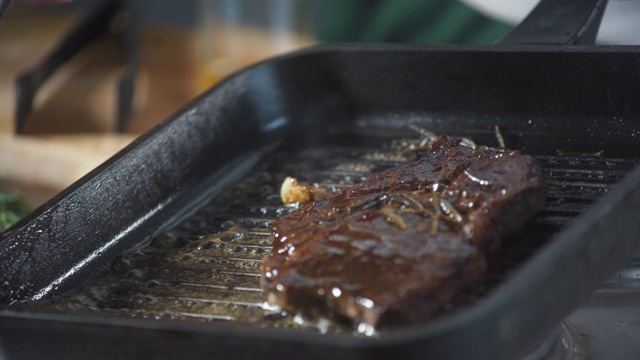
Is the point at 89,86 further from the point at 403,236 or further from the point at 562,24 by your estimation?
the point at 403,236

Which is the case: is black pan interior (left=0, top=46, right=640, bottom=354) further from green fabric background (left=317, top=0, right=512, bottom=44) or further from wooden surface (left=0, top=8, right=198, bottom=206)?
green fabric background (left=317, top=0, right=512, bottom=44)

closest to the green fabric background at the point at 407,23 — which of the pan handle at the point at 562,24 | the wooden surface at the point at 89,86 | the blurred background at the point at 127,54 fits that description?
the blurred background at the point at 127,54

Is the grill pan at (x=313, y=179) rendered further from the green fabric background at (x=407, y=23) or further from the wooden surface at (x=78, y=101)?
the green fabric background at (x=407, y=23)

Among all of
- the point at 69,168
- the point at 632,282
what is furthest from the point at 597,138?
the point at 69,168

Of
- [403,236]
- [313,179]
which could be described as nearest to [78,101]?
[313,179]

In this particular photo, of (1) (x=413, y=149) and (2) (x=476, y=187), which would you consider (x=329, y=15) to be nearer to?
(1) (x=413, y=149)

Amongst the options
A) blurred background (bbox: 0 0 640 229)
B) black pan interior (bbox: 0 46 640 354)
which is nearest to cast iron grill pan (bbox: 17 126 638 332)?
black pan interior (bbox: 0 46 640 354)
